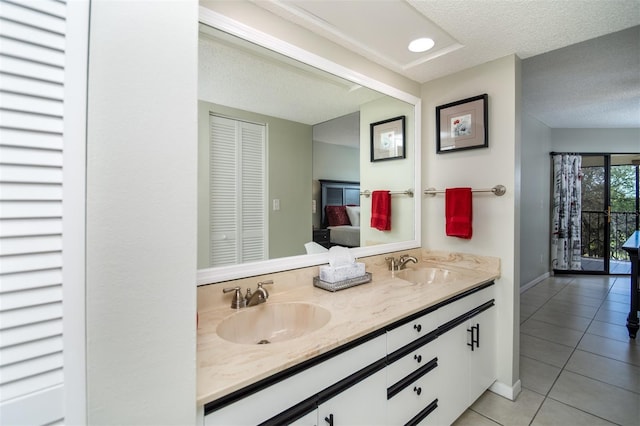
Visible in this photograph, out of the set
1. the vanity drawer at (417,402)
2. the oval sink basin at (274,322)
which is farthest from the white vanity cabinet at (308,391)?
the oval sink basin at (274,322)

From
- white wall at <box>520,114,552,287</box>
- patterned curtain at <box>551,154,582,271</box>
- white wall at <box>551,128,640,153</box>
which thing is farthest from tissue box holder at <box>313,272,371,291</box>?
white wall at <box>551,128,640,153</box>

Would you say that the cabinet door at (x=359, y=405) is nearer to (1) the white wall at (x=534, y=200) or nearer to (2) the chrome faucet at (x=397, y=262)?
(2) the chrome faucet at (x=397, y=262)

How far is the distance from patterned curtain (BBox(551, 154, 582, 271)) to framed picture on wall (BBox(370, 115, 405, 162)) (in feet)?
14.3

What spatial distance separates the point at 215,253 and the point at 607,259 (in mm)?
6729

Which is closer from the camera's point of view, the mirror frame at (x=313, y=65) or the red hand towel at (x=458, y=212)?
the mirror frame at (x=313, y=65)

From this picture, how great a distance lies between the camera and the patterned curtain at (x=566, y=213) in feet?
16.3

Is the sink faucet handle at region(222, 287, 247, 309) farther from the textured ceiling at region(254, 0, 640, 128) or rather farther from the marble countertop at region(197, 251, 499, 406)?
the textured ceiling at region(254, 0, 640, 128)

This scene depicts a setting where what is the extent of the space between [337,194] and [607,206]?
576cm

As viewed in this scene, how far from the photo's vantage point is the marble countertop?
0.83 metres

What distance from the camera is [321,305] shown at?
1.38m

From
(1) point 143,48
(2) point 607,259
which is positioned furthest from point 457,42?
(2) point 607,259

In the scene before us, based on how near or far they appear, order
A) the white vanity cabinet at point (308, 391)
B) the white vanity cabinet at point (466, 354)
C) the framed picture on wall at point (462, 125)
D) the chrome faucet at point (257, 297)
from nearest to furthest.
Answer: the white vanity cabinet at point (308, 391), the chrome faucet at point (257, 297), the white vanity cabinet at point (466, 354), the framed picture on wall at point (462, 125)

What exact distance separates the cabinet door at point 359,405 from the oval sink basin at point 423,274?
97cm

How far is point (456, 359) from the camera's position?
64.5 inches
